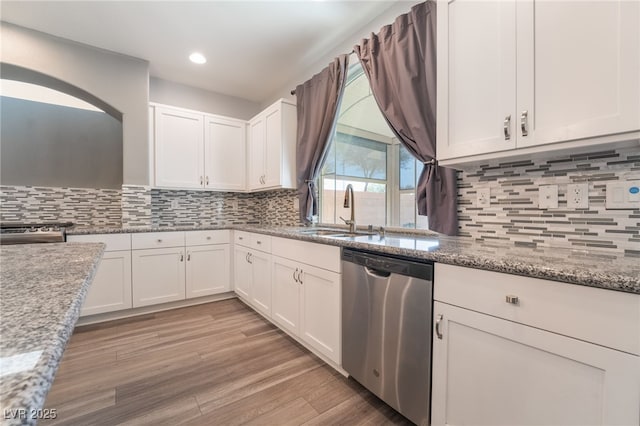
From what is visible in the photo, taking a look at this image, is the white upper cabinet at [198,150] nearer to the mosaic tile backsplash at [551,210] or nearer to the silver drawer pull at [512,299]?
the mosaic tile backsplash at [551,210]

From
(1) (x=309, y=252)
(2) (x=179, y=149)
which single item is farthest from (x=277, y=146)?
(1) (x=309, y=252)

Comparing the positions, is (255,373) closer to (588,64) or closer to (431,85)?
(431,85)

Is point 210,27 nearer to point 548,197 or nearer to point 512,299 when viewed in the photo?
point 548,197

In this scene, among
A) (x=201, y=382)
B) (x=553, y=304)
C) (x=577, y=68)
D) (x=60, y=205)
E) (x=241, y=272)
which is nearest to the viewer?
(x=553, y=304)

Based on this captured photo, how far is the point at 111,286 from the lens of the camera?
2701 mm

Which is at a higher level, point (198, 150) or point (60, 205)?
point (198, 150)

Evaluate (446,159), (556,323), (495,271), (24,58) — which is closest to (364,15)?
(446,159)

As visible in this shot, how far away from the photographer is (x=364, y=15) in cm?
231

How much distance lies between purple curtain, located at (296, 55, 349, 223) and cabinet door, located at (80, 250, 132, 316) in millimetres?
1797

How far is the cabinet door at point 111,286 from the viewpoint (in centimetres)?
262

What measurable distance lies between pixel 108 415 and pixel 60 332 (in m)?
1.54

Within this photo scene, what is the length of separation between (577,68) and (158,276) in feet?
11.3

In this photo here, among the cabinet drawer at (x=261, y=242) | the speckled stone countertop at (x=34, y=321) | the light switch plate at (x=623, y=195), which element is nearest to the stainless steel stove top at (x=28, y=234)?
the cabinet drawer at (x=261, y=242)

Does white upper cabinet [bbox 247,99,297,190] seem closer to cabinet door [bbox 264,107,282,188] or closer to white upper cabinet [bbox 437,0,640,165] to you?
cabinet door [bbox 264,107,282,188]
